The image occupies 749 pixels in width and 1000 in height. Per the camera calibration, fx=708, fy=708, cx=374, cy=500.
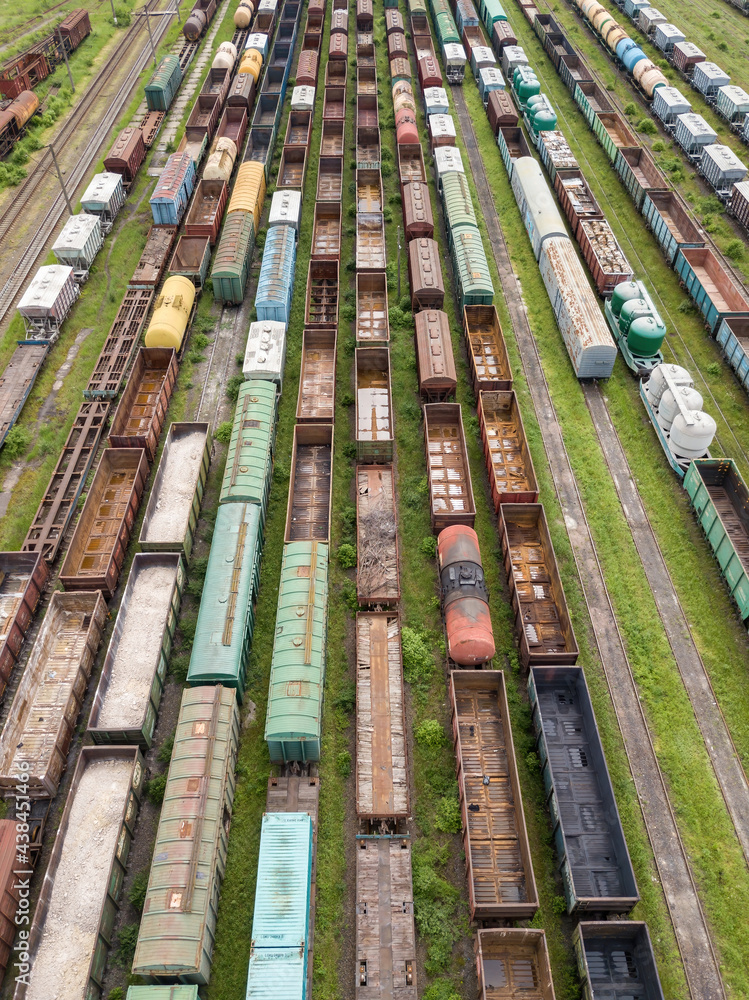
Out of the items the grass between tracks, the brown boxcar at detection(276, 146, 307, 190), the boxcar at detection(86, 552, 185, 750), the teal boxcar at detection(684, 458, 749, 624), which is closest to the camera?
the grass between tracks

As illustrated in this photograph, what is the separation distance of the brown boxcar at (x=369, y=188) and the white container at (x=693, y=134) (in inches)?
1221

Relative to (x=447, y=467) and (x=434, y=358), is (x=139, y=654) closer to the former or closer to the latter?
(x=447, y=467)

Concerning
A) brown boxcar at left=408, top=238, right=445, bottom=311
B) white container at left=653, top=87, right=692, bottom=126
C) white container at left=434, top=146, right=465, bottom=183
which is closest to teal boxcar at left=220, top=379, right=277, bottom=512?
brown boxcar at left=408, top=238, right=445, bottom=311

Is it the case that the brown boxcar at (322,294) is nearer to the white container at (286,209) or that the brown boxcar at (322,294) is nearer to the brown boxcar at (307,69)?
the white container at (286,209)

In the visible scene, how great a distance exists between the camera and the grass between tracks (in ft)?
88.3

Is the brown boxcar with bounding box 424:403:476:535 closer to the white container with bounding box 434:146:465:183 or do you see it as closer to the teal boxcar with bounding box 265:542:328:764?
the teal boxcar with bounding box 265:542:328:764

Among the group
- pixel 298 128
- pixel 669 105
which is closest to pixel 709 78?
pixel 669 105

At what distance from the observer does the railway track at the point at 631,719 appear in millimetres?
26047

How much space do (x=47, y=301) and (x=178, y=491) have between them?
830 inches

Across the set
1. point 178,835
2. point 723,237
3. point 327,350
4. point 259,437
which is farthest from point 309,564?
point 723,237

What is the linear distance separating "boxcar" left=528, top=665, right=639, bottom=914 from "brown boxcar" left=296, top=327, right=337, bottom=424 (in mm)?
19739

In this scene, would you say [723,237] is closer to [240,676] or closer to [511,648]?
[511,648]

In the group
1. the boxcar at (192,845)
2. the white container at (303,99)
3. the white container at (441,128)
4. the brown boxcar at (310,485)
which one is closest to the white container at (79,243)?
the brown boxcar at (310,485)

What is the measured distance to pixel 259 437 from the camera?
1556 inches
